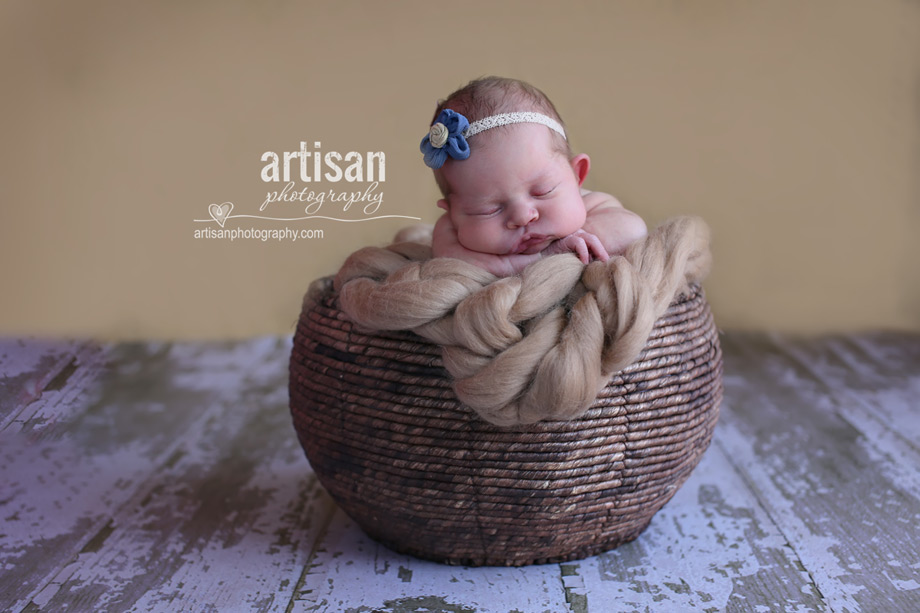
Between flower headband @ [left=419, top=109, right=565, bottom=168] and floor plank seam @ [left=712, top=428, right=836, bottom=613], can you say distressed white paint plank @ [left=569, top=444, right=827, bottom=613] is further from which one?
flower headband @ [left=419, top=109, right=565, bottom=168]

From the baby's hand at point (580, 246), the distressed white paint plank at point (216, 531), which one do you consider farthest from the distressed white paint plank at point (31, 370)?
the baby's hand at point (580, 246)

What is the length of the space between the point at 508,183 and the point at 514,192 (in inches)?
0.6

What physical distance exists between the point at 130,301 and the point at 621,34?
147cm

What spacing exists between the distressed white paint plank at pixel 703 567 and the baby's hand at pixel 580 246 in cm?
44

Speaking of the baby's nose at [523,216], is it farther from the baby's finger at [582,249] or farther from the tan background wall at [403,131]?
the tan background wall at [403,131]

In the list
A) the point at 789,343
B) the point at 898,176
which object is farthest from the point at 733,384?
the point at 898,176

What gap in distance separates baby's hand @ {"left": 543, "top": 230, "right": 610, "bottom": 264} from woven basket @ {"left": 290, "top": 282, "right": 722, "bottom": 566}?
4.7 inches

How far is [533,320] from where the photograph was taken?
1098 mm

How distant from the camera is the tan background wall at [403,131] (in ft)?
7.32

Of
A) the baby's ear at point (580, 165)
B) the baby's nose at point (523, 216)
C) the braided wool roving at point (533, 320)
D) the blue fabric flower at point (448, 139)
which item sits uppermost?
the blue fabric flower at point (448, 139)

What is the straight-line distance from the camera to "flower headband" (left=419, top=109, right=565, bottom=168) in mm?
1212

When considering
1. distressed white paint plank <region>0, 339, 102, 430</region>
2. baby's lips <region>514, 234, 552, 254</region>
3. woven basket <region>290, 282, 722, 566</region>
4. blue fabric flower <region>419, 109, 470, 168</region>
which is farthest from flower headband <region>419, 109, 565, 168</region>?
distressed white paint plank <region>0, 339, 102, 430</region>

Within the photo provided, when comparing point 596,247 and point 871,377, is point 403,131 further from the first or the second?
point 871,377

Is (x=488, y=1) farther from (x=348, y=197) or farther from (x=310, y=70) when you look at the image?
(x=348, y=197)
